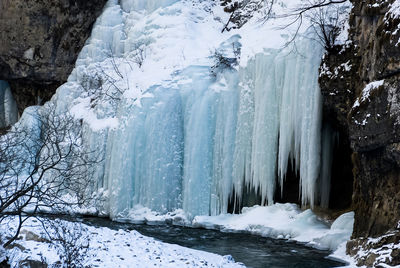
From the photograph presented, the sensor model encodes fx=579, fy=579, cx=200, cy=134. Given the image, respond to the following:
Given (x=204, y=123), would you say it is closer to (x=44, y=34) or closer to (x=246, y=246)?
(x=246, y=246)

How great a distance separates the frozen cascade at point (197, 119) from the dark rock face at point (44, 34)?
2630mm

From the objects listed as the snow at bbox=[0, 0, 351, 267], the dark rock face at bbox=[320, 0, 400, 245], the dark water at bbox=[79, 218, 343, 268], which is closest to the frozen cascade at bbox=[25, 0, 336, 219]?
the snow at bbox=[0, 0, 351, 267]

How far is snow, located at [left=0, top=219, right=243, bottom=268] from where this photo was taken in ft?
28.2

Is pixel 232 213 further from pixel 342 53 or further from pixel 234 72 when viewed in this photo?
pixel 342 53

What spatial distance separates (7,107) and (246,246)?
15676mm

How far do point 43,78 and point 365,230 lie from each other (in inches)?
600

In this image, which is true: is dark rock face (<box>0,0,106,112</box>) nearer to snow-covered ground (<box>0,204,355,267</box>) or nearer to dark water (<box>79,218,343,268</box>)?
snow-covered ground (<box>0,204,355,267</box>)

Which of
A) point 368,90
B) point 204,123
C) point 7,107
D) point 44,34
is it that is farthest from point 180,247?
point 7,107

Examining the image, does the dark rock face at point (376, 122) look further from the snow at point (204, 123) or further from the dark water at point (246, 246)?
the snow at point (204, 123)

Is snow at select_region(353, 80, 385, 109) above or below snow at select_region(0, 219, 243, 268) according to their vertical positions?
above

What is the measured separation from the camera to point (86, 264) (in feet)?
27.5

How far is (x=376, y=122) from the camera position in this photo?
9.43m

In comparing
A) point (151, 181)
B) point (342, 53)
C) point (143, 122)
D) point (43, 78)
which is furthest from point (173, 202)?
point (43, 78)

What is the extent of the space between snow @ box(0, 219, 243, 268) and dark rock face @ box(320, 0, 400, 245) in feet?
8.23
